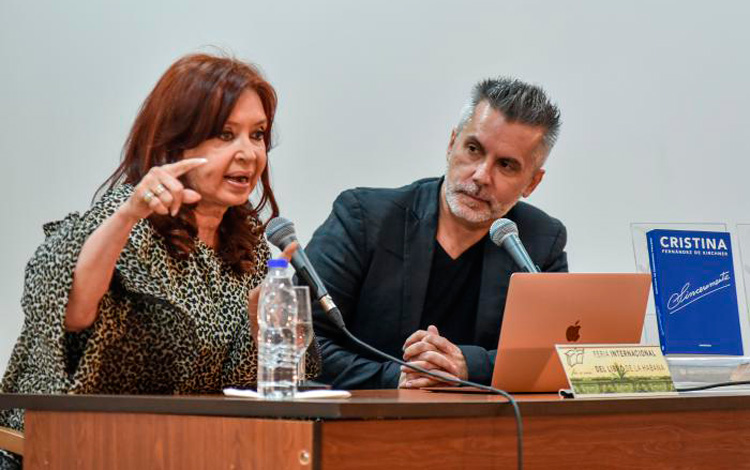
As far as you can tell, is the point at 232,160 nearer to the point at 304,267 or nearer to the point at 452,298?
the point at 304,267

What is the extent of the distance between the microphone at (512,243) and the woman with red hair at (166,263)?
1.59 ft

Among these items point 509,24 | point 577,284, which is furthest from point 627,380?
point 509,24

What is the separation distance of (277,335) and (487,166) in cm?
129

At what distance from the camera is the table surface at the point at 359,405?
56.0 inches

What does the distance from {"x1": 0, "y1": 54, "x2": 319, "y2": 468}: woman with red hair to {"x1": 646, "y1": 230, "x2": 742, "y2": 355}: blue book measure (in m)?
0.78

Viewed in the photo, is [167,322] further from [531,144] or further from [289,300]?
[531,144]

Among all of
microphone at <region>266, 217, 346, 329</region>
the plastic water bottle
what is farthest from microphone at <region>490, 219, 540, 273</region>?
the plastic water bottle

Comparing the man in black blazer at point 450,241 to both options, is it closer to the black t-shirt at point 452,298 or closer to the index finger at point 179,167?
the black t-shirt at point 452,298

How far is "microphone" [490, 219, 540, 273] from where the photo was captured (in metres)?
2.29

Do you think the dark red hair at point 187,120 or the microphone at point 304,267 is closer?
the microphone at point 304,267

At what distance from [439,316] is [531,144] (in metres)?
0.52

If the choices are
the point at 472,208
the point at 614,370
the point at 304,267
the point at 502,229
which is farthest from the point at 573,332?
the point at 472,208

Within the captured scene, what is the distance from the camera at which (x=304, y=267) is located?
6.36ft

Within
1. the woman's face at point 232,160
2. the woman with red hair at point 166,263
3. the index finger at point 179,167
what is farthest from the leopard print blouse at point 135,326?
the index finger at point 179,167
